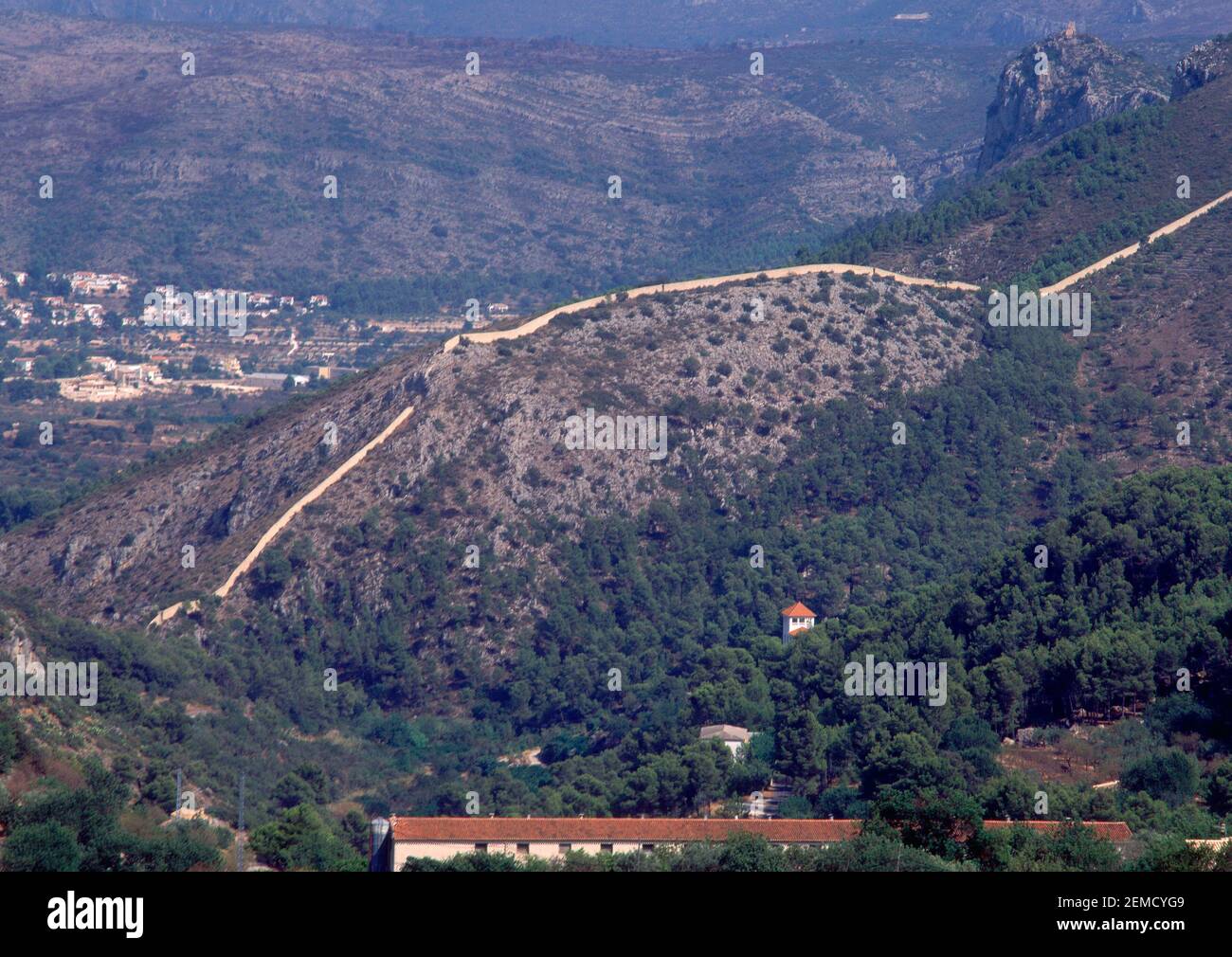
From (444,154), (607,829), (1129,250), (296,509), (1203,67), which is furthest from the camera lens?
(444,154)

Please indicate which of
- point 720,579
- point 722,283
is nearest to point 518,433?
point 720,579

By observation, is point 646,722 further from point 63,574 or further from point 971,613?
point 63,574

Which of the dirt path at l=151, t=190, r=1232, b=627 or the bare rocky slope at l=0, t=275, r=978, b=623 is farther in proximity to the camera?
the dirt path at l=151, t=190, r=1232, b=627

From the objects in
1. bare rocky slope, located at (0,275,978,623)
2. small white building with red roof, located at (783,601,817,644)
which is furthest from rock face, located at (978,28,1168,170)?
small white building with red roof, located at (783,601,817,644)

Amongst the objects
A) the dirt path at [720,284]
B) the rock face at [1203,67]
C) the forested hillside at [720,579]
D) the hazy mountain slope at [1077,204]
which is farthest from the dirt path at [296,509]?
the rock face at [1203,67]

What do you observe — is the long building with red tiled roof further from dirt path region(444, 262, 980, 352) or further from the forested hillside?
dirt path region(444, 262, 980, 352)

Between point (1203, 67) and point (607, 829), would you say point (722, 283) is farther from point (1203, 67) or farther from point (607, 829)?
point (607, 829)

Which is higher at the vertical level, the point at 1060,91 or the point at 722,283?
the point at 1060,91
